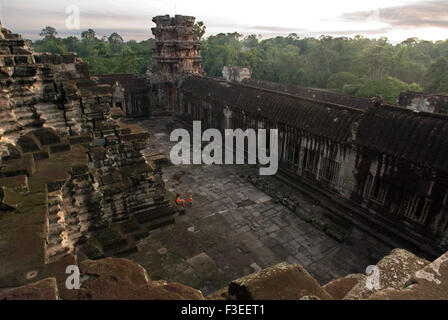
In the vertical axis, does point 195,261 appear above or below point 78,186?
below

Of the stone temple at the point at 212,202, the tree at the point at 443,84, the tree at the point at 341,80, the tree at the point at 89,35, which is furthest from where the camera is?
the tree at the point at 89,35

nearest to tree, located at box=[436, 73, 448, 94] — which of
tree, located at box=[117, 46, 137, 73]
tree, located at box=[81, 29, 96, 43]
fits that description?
tree, located at box=[117, 46, 137, 73]

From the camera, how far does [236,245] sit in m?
11.8

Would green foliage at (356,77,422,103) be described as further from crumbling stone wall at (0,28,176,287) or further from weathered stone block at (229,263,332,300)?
weathered stone block at (229,263,332,300)

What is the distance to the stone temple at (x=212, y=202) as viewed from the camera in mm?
3643

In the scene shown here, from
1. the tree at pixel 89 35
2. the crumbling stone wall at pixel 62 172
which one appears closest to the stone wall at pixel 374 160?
the crumbling stone wall at pixel 62 172

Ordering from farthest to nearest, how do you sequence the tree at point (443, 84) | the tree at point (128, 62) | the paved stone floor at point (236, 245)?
the tree at point (128, 62)
the tree at point (443, 84)
the paved stone floor at point (236, 245)

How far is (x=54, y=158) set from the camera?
8.61 metres

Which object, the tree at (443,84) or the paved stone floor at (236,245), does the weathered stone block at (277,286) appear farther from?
the tree at (443,84)

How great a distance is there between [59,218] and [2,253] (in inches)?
110

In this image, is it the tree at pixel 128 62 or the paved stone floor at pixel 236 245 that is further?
the tree at pixel 128 62

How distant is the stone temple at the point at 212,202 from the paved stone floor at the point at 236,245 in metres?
0.07
